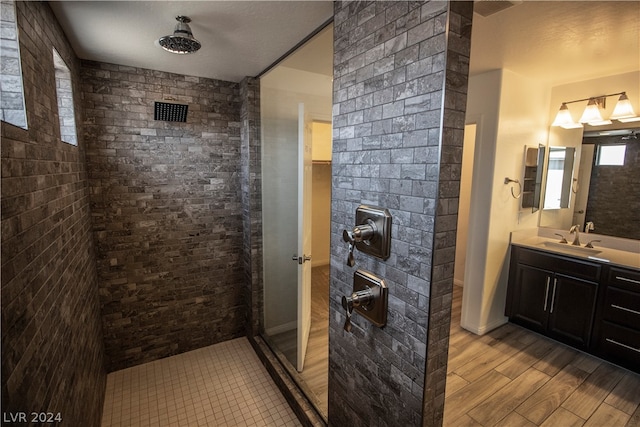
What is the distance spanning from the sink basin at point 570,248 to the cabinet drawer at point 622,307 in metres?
0.37

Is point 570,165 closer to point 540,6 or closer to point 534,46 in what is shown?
Answer: point 534,46

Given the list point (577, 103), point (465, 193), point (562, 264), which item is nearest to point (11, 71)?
point (562, 264)

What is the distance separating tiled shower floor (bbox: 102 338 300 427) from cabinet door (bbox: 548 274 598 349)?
7.86ft

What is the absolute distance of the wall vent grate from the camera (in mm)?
2217

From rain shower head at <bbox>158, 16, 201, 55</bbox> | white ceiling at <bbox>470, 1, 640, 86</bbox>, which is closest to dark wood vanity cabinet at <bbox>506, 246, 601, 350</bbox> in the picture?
white ceiling at <bbox>470, 1, 640, 86</bbox>

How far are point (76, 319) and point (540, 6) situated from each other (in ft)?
9.18

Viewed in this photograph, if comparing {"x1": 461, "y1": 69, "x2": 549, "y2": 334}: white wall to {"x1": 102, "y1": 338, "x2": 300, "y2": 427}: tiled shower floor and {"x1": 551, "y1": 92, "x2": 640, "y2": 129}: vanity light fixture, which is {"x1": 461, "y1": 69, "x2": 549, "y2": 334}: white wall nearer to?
{"x1": 551, "y1": 92, "x2": 640, "y2": 129}: vanity light fixture

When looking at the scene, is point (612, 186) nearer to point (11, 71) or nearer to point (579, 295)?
point (579, 295)

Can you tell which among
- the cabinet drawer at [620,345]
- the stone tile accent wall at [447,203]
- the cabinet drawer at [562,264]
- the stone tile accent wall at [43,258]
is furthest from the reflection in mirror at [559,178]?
the stone tile accent wall at [43,258]

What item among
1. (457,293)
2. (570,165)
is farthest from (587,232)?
(457,293)

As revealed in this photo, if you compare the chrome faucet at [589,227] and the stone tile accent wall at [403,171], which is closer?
the stone tile accent wall at [403,171]

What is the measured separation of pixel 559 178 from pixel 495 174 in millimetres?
987

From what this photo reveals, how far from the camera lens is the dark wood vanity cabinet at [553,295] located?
2438 mm

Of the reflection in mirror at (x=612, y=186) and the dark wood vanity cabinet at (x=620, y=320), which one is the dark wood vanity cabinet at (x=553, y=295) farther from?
the reflection in mirror at (x=612, y=186)
